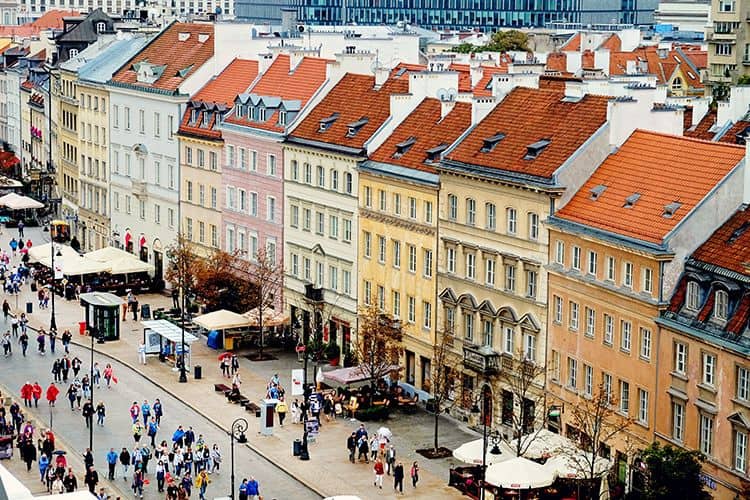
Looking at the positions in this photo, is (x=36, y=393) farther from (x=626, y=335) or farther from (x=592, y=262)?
(x=626, y=335)

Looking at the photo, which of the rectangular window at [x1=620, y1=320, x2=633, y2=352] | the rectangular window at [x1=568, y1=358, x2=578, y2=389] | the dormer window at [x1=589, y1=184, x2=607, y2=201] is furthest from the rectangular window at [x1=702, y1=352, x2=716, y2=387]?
the dormer window at [x1=589, y1=184, x2=607, y2=201]

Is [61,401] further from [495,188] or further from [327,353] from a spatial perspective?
[495,188]

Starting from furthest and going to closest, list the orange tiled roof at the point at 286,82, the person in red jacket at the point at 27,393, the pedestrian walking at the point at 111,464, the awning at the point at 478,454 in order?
1. the orange tiled roof at the point at 286,82
2. the person in red jacket at the point at 27,393
3. the pedestrian walking at the point at 111,464
4. the awning at the point at 478,454

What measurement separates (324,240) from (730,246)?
1346 inches

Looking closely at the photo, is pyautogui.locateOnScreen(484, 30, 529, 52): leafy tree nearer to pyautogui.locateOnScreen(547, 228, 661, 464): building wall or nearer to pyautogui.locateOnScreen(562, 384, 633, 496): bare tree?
pyautogui.locateOnScreen(547, 228, 661, 464): building wall

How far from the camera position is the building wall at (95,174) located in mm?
127812

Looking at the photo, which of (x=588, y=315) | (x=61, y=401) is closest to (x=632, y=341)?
(x=588, y=315)

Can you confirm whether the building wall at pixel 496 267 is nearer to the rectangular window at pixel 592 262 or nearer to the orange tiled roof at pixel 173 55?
the rectangular window at pixel 592 262

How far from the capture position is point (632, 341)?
67.8 meters

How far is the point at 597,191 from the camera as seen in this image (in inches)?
2881

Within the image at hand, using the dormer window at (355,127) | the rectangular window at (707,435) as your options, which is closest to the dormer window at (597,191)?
the rectangular window at (707,435)

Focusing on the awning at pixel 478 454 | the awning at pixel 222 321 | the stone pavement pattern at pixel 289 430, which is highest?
the awning at pixel 478 454

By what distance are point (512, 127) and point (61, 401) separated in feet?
86.7

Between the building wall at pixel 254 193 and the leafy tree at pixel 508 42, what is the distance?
231 ft
